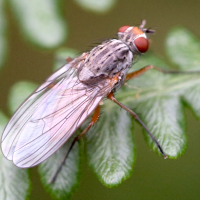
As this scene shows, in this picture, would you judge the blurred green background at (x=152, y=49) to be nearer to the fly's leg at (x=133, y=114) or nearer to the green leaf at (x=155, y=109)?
the green leaf at (x=155, y=109)

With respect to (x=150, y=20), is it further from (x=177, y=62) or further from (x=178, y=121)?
(x=178, y=121)

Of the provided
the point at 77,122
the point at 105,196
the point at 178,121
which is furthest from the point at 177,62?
the point at 105,196

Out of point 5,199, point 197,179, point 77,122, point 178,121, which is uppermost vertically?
point 77,122

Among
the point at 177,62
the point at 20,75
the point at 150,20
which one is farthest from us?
the point at 150,20

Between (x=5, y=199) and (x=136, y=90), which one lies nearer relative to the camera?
(x=5, y=199)

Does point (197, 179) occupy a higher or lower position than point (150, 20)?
lower

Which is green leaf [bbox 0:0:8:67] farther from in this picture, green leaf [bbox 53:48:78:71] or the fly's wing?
the fly's wing

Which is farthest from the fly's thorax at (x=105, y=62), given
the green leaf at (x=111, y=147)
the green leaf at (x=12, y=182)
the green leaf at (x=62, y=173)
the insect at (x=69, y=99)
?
the green leaf at (x=12, y=182)
